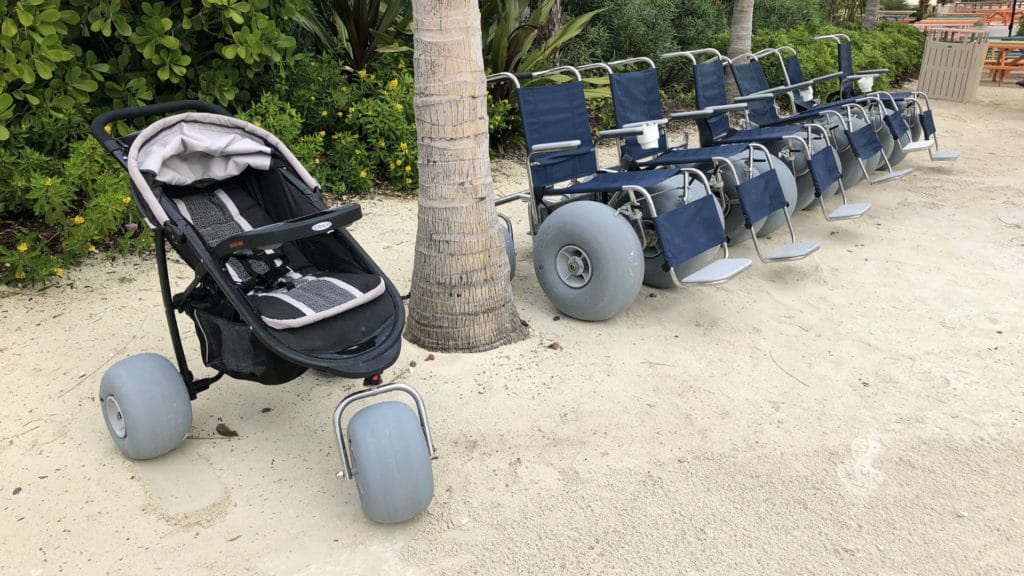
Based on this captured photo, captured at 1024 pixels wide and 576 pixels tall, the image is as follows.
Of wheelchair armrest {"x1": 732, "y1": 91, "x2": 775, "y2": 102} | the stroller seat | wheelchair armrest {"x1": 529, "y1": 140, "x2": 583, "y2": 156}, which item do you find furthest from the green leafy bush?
wheelchair armrest {"x1": 732, "y1": 91, "x2": 775, "y2": 102}

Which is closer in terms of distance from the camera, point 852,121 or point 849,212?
point 849,212

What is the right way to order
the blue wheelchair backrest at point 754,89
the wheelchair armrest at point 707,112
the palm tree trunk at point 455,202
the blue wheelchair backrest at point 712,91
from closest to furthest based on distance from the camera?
the palm tree trunk at point 455,202 → the wheelchair armrest at point 707,112 → the blue wheelchair backrest at point 712,91 → the blue wheelchair backrest at point 754,89

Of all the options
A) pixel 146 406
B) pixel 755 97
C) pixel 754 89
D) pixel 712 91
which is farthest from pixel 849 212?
pixel 146 406

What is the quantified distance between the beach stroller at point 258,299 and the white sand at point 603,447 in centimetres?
24

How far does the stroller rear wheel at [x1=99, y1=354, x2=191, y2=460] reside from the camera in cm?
304

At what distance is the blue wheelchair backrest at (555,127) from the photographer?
4945 millimetres

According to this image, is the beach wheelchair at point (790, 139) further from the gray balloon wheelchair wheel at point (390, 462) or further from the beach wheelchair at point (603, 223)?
the gray balloon wheelchair wheel at point (390, 462)

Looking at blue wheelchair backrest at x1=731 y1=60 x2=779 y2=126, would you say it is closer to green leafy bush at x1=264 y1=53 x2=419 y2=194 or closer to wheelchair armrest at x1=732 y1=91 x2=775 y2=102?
wheelchair armrest at x1=732 y1=91 x2=775 y2=102

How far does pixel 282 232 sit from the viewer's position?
2773mm

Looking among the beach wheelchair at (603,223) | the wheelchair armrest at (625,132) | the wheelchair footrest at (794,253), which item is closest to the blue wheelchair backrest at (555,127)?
the beach wheelchair at (603,223)

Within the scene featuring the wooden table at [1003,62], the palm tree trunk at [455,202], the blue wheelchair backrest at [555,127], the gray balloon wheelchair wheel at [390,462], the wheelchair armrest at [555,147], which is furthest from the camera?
the wooden table at [1003,62]

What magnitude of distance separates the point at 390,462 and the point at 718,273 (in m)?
2.25

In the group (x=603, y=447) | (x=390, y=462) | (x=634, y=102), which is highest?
(x=634, y=102)

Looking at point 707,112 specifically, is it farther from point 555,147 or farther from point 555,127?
point 555,147
